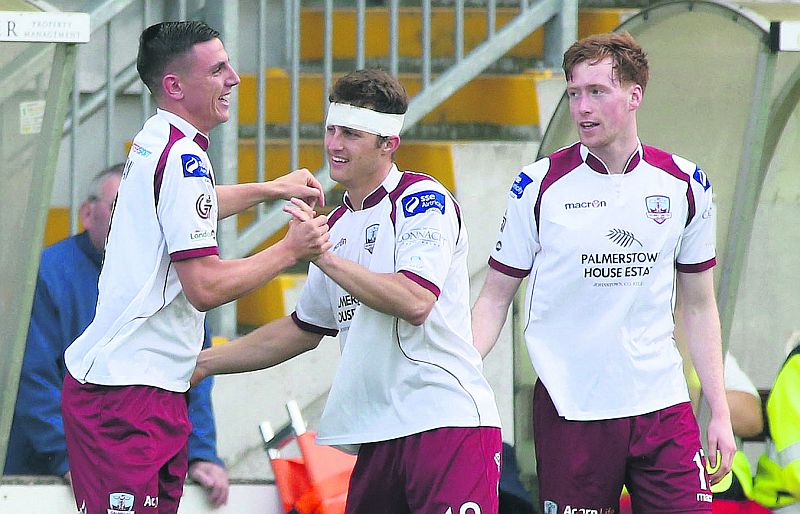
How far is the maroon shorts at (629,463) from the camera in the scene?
15.1 feet

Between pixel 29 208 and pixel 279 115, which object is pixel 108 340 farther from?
pixel 279 115

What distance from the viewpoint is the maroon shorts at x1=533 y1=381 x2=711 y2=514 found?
4.61m

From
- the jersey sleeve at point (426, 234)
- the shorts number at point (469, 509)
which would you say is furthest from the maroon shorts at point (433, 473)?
the jersey sleeve at point (426, 234)

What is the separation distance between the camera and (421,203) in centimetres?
439

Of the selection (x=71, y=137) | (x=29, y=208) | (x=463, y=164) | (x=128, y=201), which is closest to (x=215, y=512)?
(x=29, y=208)

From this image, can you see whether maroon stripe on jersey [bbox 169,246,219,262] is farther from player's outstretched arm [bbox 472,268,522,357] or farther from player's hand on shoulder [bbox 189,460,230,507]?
player's hand on shoulder [bbox 189,460,230,507]

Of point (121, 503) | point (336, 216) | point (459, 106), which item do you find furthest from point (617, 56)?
point (459, 106)

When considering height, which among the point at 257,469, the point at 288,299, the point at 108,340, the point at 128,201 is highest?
the point at 128,201

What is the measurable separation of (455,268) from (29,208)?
1481mm

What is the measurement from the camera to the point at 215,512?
213 inches

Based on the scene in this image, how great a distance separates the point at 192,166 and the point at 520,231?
107cm

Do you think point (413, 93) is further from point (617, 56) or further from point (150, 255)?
point (150, 255)

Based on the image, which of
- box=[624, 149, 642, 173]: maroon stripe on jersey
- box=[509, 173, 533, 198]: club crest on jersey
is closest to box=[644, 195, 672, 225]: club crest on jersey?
box=[624, 149, 642, 173]: maroon stripe on jersey

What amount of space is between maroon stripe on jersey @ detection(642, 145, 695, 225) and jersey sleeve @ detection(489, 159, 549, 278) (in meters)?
0.31
